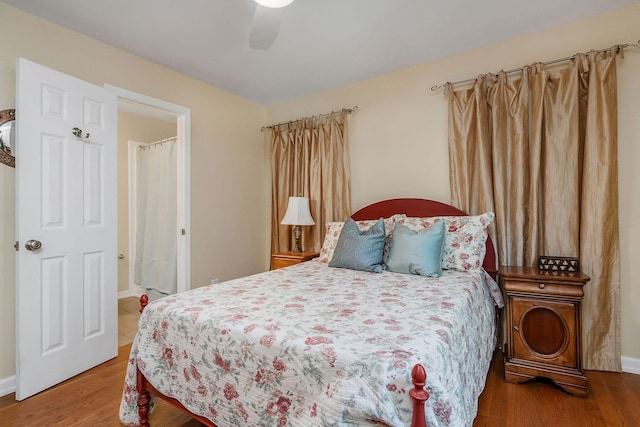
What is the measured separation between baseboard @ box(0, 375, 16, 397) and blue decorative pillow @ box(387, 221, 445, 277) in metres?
2.64

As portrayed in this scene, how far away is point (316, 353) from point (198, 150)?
9.41ft

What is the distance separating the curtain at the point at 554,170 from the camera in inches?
85.4

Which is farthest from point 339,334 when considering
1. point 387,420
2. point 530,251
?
point 530,251

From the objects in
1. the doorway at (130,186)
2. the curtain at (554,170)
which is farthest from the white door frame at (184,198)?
the curtain at (554,170)

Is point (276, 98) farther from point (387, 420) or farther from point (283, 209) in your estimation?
point (387, 420)

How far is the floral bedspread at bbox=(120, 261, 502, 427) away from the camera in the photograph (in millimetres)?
974

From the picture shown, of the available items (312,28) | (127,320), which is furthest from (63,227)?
(312,28)

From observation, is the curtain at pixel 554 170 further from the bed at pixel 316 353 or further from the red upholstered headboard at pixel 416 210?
the bed at pixel 316 353

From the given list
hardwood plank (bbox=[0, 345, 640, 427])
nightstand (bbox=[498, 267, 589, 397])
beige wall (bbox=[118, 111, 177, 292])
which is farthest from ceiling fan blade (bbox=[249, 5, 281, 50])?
beige wall (bbox=[118, 111, 177, 292])

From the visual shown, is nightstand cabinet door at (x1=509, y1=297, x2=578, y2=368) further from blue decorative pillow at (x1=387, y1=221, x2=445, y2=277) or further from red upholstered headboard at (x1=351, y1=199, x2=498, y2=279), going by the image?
blue decorative pillow at (x1=387, y1=221, x2=445, y2=277)

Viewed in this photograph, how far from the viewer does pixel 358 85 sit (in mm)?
3400

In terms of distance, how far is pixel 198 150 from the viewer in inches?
132

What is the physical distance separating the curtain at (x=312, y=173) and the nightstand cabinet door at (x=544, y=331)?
1.81m

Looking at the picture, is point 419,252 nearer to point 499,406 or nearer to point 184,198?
point 499,406
